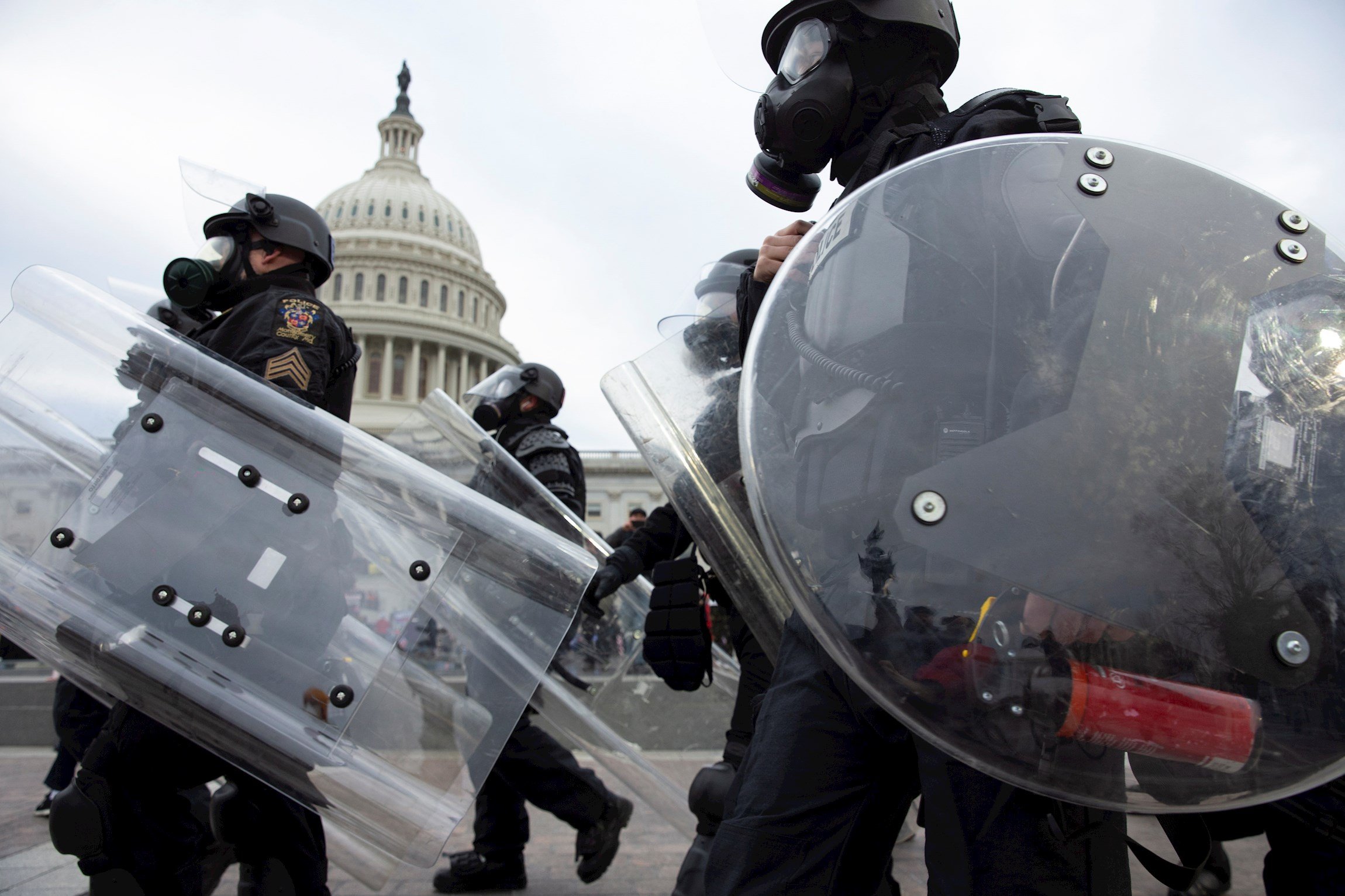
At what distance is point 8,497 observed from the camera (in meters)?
1.76

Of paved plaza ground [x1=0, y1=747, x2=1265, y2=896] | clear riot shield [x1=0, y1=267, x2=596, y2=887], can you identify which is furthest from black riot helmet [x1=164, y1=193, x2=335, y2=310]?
paved plaza ground [x1=0, y1=747, x2=1265, y2=896]

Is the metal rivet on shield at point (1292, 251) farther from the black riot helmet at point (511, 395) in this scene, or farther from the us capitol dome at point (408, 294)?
the us capitol dome at point (408, 294)

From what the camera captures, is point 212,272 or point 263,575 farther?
point 212,272

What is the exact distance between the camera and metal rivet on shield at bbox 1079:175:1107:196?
3.76 ft

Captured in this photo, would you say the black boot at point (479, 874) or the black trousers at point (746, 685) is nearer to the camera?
the black trousers at point (746, 685)

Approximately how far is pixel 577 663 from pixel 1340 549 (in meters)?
2.62

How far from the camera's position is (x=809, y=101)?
1.71m

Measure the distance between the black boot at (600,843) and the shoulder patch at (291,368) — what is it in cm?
177

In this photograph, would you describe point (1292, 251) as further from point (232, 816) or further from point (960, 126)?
point (232, 816)

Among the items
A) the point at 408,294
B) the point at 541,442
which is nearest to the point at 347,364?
the point at 541,442

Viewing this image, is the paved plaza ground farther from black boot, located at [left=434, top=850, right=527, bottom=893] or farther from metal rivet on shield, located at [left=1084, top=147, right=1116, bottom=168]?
metal rivet on shield, located at [left=1084, top=147, right=1116, bottom=168]

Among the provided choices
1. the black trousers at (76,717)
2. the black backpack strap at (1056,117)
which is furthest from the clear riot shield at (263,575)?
the black trousers at (76,717)

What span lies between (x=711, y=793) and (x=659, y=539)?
0.80 metres

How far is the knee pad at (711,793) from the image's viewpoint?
7.94ft
